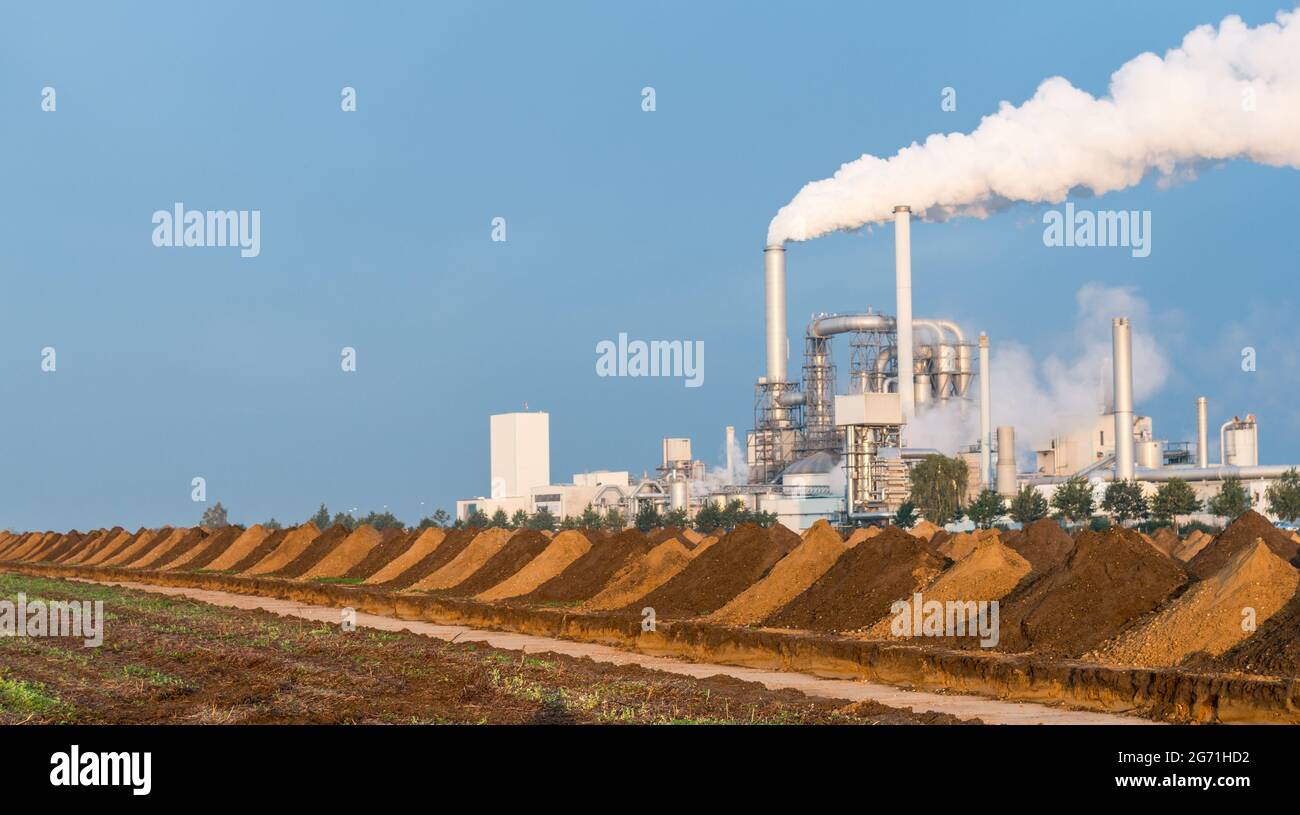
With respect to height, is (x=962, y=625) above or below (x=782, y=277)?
below

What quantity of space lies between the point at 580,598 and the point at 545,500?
8257 centimetres

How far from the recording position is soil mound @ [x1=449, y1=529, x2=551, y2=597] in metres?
34.2

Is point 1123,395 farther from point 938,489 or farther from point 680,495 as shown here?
point 680,495

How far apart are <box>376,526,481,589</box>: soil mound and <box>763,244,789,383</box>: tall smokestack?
180ft

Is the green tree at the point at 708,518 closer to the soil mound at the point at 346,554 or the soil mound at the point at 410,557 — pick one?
the soil mound at the point at 346,554

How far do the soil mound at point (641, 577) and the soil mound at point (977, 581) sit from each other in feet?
24.9

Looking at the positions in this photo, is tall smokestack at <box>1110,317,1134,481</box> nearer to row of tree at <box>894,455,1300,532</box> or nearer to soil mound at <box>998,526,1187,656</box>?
row of tree at <box>894,455,1300,532</box>

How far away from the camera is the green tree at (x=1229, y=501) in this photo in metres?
73.4

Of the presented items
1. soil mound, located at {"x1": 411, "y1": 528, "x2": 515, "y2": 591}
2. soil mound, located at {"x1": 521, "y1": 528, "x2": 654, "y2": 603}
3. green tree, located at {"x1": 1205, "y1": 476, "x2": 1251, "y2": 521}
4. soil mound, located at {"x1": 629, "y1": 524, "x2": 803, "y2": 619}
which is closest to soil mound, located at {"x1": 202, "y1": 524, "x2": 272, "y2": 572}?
soil mound, located at {"x1": 411, "y1": 528, "x2": 515, "y2": 591}

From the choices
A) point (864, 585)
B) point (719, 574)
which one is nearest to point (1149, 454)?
point (719, 574)

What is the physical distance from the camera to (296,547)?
49.8m

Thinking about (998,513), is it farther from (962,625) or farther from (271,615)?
(962,625)
